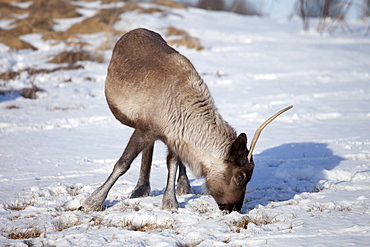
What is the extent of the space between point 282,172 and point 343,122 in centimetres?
359

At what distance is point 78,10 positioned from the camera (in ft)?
67.7

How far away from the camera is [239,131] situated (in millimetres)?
8734

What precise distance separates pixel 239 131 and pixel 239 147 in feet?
13.2

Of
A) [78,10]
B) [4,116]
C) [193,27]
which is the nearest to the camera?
[4,116]

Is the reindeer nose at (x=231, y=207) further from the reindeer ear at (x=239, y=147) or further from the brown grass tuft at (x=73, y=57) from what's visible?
the brown grass tuft at (x=73, y=57)

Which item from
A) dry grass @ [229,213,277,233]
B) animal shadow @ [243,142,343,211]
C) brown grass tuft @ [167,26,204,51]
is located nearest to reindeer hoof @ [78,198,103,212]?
dry grass @ [229,213,277,233]

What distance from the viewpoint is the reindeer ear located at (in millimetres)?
4676

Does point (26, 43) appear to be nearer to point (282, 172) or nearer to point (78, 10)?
point (78, 10)

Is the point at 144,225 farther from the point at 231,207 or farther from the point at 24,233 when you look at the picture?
the point at 24,233

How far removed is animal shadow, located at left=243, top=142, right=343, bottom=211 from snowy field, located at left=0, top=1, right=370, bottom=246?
19mm

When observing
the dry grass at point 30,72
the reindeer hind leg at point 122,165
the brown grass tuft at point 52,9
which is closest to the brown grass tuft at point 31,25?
the brown grass tuft at point 52,9

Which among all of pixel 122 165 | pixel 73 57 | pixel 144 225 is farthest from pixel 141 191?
pixel 73 57

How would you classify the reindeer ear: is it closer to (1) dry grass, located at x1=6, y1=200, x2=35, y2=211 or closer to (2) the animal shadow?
(2) the animal shadow

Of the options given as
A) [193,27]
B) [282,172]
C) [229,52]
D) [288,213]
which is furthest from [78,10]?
[288,213]
